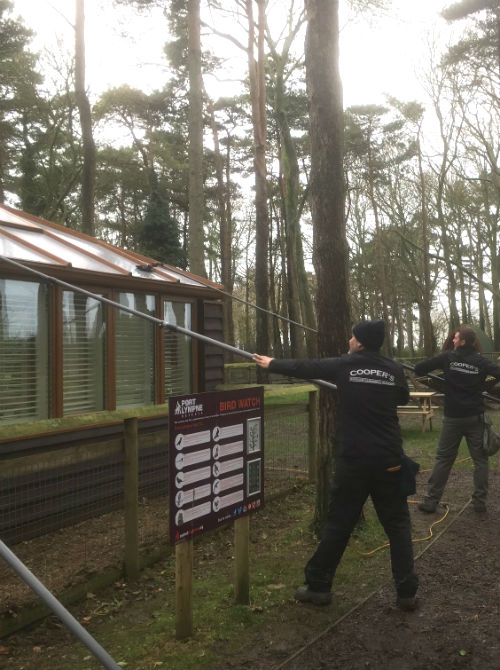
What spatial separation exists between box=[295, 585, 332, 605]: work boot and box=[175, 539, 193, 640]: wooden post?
2.69 feet

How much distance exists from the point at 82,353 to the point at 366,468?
4.48 metres

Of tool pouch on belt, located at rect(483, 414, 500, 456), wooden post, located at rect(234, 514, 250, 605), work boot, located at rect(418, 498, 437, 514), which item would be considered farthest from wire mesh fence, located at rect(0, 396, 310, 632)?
tool pouch on belt, located at rect(483, 414, 500, 456)

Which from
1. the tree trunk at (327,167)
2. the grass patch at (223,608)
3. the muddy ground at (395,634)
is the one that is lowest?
the grass patch at (223,608)

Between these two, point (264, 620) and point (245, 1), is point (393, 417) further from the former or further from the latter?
point (245, 1)

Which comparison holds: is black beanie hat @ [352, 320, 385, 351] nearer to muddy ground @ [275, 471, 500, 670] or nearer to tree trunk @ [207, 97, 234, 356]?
muddy ground @ [275, 471, 500, 670]

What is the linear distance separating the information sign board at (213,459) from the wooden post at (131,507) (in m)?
1.05

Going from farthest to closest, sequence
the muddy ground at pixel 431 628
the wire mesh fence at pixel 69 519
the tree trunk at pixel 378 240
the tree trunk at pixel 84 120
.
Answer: the tree trunk at pixel 378 240, the tree trunk at pixel 84 120, the wire mesh fence at pixel 69 519, the muddy ground at pixel 431 628

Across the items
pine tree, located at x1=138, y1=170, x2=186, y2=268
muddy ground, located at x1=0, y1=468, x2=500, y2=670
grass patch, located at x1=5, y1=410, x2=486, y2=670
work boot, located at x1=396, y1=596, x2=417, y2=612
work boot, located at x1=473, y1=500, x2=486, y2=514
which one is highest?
pine tree, located at x1=138, y1=170, x2=186, y2=268

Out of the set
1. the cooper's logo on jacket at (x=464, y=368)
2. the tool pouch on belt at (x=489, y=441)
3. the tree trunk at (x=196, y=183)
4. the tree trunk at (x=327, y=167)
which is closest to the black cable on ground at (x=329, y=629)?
the tool pouch on belt at (x=489, y=441)

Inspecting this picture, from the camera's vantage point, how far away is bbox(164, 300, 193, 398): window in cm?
894

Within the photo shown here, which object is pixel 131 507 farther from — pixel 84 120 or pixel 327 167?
pixel 84 120

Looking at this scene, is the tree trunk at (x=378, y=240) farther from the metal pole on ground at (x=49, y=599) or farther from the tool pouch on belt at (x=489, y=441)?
the metal pole on ground at (x=49, y=599)

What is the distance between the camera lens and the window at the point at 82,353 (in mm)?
7328

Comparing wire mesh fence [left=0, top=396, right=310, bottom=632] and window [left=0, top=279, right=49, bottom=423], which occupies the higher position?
window [left=0, top=279, right=49, bottom=423]
